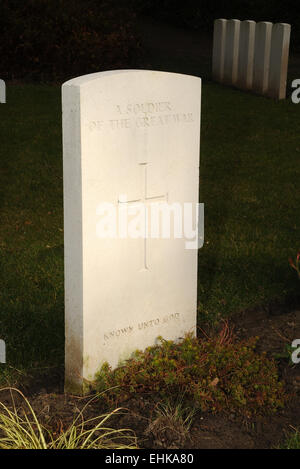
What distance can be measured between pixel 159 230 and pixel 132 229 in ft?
0.64

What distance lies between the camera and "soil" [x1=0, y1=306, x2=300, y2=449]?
3.16 m

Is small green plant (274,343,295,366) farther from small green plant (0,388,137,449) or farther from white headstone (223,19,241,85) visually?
white headstone (223,19,241,85)

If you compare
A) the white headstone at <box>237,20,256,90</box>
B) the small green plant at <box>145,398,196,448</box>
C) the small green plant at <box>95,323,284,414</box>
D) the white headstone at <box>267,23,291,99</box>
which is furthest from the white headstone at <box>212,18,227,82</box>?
the small green plant at <box>145,398,196,448</box>

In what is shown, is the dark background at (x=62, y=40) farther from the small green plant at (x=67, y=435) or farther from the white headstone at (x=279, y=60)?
the small green plant at (x=67, y=435)

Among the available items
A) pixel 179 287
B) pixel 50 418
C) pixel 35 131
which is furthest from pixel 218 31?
pixel 50 418

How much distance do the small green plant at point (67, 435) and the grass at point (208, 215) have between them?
0.68 metres

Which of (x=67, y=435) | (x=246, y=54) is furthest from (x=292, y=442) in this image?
(x=246, y=54)

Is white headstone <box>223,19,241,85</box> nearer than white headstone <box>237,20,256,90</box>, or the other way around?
white headstone <box>237,20,256,90</box>

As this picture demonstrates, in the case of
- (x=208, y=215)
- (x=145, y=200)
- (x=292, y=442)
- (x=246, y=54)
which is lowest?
(x=292, y=442)

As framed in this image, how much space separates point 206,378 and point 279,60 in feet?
26.4

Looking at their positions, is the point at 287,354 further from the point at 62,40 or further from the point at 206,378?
the point at 62,40

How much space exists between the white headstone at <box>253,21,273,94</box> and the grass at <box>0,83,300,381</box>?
2.07ft

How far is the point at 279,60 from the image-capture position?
10.7m

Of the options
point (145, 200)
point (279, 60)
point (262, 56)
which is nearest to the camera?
point (145, 200)
